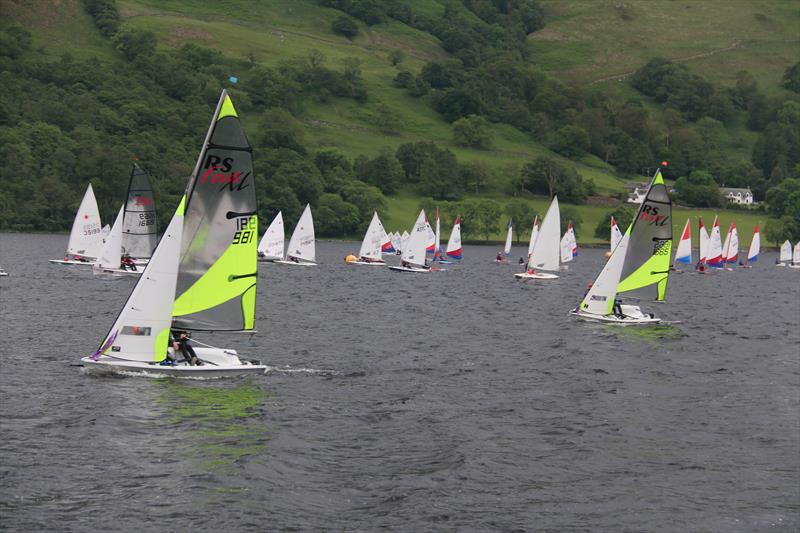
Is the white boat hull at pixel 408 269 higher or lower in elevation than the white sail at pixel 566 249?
lower

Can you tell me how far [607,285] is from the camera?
232 ft

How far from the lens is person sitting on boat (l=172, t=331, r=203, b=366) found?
44.4 metres

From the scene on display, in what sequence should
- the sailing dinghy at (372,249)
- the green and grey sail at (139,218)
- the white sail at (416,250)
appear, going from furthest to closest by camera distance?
the sailing dinghy at (372,249)
the white sail at (416,250)
the green and grey sail at (139,218)

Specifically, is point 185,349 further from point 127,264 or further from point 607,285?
point 127,264

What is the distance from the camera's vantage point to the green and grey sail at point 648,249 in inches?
2849

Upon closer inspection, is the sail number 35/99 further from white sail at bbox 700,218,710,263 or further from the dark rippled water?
white sail at bbox 700,218,710,263

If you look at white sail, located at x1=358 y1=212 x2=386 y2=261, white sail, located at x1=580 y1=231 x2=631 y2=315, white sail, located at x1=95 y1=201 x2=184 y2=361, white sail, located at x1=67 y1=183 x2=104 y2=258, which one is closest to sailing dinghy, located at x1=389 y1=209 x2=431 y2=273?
white sail, located at x1=358 y1=212 x2=386 y2=261

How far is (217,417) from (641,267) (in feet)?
134

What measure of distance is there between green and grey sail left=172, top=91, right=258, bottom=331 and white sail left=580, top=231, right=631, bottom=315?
97.8ft

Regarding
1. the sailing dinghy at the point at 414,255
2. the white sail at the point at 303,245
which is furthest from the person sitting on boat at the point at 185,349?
the white sail at the point at 303,245

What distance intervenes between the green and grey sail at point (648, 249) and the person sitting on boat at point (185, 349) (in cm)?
3640

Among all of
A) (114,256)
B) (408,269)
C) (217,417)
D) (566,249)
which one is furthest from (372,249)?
(217,417)

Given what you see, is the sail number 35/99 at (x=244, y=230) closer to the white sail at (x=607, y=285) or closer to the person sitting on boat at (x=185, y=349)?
the person sitting on boat at (x=185, y=349)

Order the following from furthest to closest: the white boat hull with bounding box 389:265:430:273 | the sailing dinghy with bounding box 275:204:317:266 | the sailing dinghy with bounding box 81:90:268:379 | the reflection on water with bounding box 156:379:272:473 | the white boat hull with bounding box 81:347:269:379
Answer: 1. the sailing dinghy with bounding box 275:204:317:266
2. the white boat hull with bounding box 389:265:430:273
3. the white boat hull with bounding box 81:347:269:379
4. the sailing dinghy with bounding box 81:90:268:379
5. the reflection on water with bounding box 156:379:272:473
